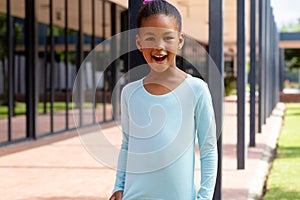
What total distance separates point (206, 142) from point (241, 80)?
235 inches

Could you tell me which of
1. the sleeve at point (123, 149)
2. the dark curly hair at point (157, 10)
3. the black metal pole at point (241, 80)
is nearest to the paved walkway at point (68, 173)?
the black metal pole at point (241, 80)

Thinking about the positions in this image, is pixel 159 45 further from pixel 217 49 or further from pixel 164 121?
pixel 217 49

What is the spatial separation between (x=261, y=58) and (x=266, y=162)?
14.1ft

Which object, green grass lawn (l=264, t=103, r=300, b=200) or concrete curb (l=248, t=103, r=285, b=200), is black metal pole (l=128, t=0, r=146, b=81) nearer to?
concrete curb (l=248, t=103, r=285, b=200)

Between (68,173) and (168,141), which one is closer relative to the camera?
(168,141)

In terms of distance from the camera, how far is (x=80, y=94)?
15.2m

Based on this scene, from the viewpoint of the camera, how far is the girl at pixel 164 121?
2.16 meters

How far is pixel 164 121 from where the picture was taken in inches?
84.7

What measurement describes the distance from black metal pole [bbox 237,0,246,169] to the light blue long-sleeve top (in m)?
5.81

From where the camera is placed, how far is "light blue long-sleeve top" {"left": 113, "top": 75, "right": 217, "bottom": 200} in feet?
7.09

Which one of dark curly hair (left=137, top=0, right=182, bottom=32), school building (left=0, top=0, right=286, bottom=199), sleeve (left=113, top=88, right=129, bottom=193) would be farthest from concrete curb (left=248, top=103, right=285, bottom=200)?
dark curly hair (left=137, top=0, right=182, bottom=32)

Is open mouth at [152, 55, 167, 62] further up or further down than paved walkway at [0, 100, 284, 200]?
further up

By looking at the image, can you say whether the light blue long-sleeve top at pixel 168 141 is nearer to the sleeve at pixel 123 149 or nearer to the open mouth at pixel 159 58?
the sleeve at pixel 123 149

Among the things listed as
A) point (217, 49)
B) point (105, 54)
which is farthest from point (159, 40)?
point (105, 54)
